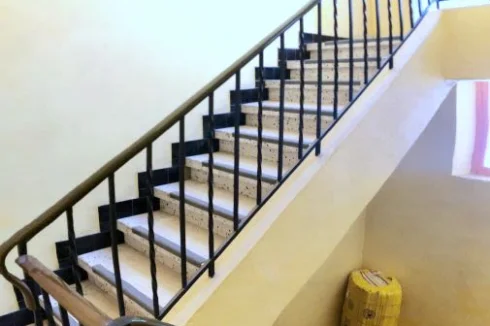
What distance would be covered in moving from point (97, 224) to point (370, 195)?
5.74 feet

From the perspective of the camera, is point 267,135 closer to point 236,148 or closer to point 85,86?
point 236,148

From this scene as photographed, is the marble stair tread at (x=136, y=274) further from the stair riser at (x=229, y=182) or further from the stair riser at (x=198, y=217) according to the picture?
the stair riser at (x=229, y=182)

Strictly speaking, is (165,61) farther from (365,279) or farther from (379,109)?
(365,279)

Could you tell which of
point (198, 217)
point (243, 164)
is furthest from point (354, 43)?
point (198, 217)

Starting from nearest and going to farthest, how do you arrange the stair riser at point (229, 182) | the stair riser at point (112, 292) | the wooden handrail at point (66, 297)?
1. the wooden handrail at point (66, 297)
2. the stair riser at point (112, 292)
3. the stair riser at point (229, 182)

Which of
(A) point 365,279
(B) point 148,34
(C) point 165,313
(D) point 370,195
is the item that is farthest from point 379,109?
(A) point 365,279

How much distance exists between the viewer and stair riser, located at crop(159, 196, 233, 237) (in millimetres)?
2302

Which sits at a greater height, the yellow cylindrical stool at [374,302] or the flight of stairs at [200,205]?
the flight of stairs at [200,205]

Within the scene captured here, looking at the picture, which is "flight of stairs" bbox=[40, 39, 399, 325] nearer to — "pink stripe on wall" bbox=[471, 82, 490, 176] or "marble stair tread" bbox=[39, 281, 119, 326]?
"marble stair tread" bbox=[39, 281, 119, 326]

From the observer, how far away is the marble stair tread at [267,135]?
247 cm

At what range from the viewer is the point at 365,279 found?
3881mm

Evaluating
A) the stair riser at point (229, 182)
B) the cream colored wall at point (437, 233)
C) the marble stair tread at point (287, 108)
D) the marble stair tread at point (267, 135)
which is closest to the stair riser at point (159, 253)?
the stair riser at point (229, 182)

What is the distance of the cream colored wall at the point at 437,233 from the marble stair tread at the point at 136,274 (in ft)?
7.85

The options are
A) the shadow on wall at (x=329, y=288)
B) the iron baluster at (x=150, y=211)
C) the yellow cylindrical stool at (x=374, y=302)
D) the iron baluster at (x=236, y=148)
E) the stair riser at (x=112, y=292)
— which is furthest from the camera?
the shadow on wall at (x=329, y=288)
